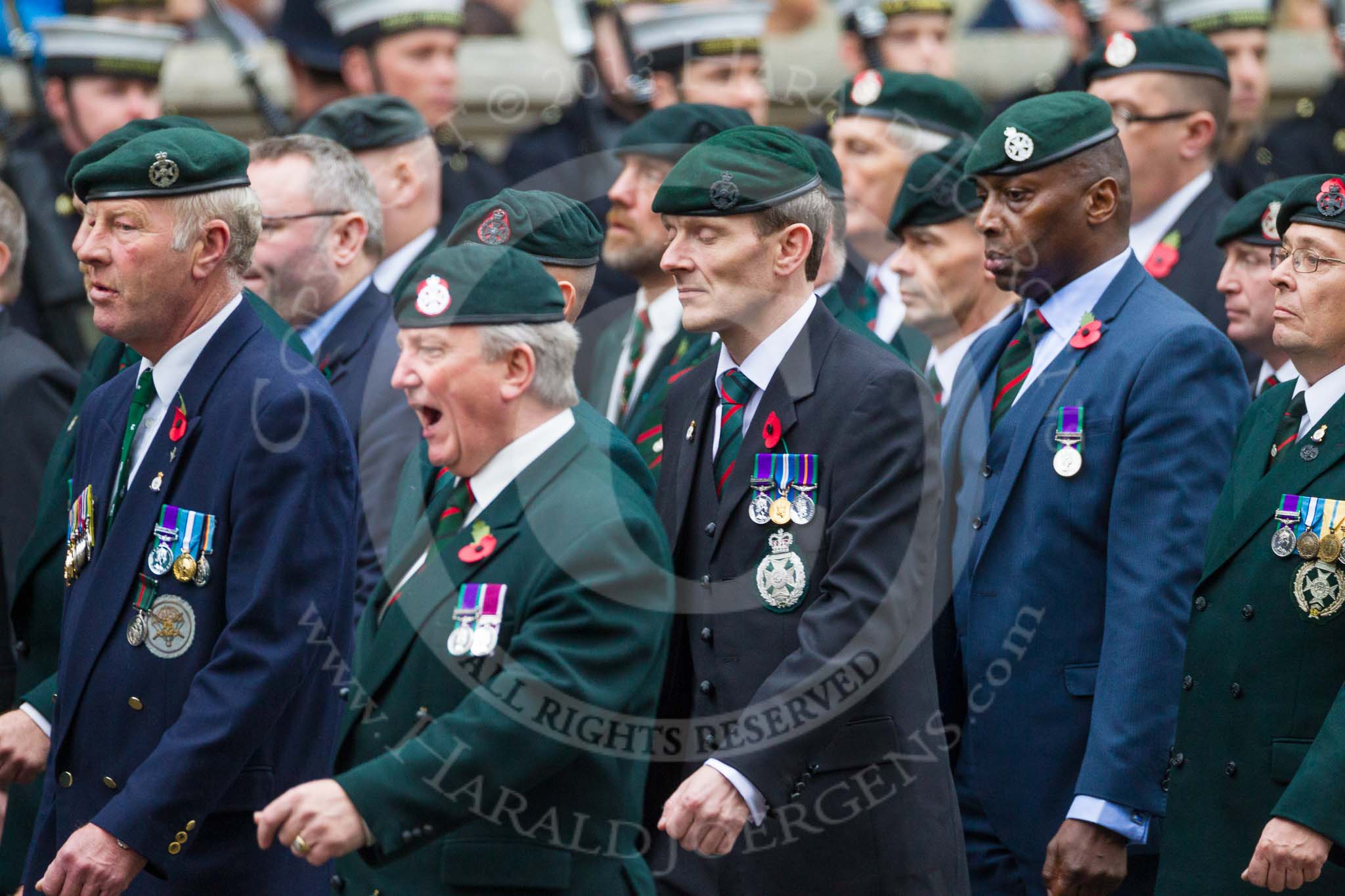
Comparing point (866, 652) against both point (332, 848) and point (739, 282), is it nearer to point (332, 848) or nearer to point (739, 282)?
point (739, 282)

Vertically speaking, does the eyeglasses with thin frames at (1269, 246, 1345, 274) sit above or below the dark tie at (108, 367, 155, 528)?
below

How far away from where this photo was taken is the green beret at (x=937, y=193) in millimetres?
6652

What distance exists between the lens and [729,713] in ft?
15.4

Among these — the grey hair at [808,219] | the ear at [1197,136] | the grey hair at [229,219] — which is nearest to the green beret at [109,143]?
the grey hair at [229,219]

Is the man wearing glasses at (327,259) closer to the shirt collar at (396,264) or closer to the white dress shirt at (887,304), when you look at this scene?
the shirt collar at (396,264)

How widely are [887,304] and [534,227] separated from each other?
2.15 m

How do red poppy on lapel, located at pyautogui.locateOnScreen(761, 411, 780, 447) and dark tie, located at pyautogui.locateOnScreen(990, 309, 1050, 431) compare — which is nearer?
red poppy on lapel, located at pyautogui.locateOnScreen(761, 411, 780, 447)

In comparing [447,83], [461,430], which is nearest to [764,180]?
[461,430]

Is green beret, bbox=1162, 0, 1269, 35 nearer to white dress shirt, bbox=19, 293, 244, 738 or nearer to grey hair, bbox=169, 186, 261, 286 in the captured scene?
grey hair, bbox=169, 186, 261, 286

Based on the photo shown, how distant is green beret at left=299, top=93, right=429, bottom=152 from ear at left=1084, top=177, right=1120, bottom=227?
283 centimetres

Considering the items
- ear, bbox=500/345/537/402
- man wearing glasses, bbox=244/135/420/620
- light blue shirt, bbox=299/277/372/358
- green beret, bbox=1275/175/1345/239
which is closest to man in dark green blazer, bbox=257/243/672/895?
ear, bbox=500/345/537/402

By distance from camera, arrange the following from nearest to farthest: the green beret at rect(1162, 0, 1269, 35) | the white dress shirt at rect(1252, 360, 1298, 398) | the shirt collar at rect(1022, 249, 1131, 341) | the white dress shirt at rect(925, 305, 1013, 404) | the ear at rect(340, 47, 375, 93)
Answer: the shirt collar at rect(1022, 249, 1131, 341)
the white dress shirt at rect(1252, 360, 1298, 398)
the white dress shirt at rect(925, 305, 1013, 404)
the green beret at rect(1162, 0, 1269, 35)
the ear at rect(340, 47, 375, 93)

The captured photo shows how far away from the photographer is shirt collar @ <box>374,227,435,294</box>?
7156 mm

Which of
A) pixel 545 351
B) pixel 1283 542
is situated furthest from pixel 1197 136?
pixel 545 351
